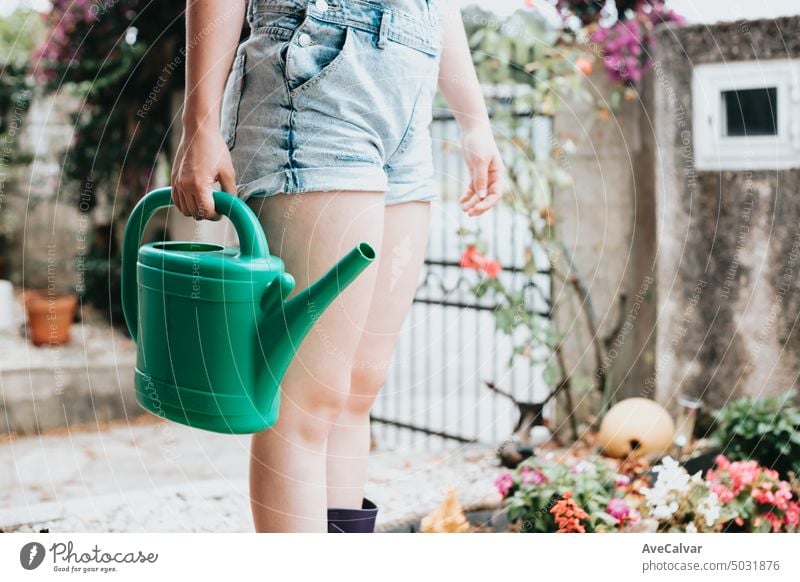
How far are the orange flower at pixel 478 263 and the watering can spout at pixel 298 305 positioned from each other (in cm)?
97

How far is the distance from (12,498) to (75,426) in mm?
573

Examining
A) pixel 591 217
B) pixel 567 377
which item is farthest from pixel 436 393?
pixel 591 217

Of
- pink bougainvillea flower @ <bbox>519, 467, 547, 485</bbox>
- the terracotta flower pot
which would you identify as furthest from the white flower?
the terracotta flower pot

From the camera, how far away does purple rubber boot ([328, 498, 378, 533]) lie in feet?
3.62

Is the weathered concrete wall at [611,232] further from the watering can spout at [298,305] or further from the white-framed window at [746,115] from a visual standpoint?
the watering can spout at [298,305]

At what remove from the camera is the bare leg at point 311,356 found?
3.07ft

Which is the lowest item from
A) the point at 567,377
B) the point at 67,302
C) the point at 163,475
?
the point at 163,475

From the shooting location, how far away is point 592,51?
1.79 m

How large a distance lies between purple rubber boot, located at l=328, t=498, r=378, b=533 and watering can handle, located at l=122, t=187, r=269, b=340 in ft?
1.10

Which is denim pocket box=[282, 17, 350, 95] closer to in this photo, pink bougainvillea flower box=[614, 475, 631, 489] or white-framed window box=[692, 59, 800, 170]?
pink bougainvillea flower box=[614, 475, 631, 489]

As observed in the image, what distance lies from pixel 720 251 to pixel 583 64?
1.51 feet

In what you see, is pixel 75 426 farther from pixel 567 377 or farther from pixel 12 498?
pixel 567 377
